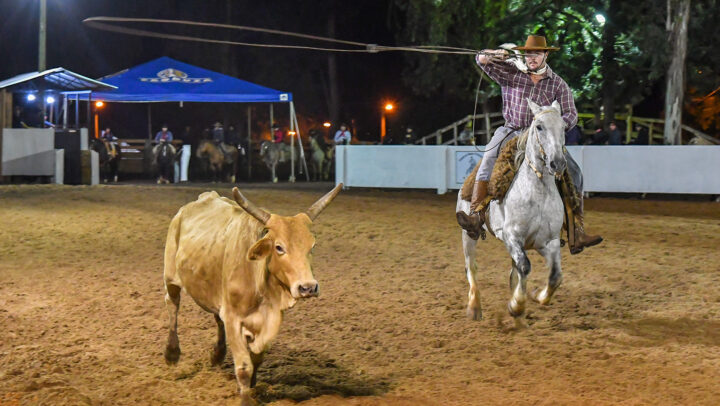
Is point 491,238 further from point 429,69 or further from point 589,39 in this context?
point 429,69

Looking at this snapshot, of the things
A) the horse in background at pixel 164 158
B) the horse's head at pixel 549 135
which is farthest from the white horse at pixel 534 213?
the horse in background at pixel 164 158

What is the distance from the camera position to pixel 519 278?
8.07m

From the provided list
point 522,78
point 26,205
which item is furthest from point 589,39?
point 522,78

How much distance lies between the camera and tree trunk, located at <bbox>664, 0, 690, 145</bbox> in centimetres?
2560

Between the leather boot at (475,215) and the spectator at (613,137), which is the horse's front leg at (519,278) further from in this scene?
the spectator at (613,137)

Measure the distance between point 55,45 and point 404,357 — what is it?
182 ft

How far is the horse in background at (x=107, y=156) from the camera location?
92.3 ft

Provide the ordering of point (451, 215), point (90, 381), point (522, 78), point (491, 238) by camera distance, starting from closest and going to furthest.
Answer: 1. point (90, 381)
2. point (522, 78)
3. point (491, 238)
4. point (451, 215)

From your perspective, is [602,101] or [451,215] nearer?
[451,215]

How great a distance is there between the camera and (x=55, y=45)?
57.6 metres

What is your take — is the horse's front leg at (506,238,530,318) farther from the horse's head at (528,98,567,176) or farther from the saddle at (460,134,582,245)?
the horse's head at (528,98,567,176)

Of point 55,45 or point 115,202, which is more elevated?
point 55,45

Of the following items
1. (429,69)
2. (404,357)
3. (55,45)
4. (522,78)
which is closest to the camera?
(404,357)

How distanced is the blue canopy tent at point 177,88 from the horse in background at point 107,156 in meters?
1.53
